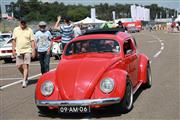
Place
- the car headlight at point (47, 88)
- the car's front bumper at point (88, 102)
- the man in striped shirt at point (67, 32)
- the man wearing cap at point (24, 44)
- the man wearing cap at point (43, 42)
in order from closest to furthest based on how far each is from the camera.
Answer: the car's front bumper at point (88, 102) < the car headlight at point (47, 88) < the man wearing cap at point (24, 44) < the man wearing cap at point (43, 42) < the man in striped shirt at point (67, 32)

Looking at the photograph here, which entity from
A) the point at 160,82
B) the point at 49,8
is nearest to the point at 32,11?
the point at 49,8

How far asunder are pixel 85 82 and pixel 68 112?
0.62 meters

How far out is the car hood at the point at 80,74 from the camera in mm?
7566

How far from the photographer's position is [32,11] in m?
158

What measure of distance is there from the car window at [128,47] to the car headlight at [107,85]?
1675 millimetres

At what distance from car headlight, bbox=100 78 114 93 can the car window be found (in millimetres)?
1675

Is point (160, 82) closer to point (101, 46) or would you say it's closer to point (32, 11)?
point (101, 46)

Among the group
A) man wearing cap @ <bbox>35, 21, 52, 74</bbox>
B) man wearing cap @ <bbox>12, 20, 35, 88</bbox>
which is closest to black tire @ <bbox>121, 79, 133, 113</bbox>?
man wearing cap @ <bbox>12, 20, 35, 88</bbox>

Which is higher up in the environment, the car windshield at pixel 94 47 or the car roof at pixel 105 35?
the car roof at pixel 105 35

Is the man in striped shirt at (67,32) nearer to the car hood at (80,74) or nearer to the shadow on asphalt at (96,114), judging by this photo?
the car hood at (80,74)

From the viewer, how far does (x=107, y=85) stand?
7621mm

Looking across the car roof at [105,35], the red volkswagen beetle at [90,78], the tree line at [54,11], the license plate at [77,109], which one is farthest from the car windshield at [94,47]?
the tree line at [54,11]

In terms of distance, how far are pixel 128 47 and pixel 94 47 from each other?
0.96 meters

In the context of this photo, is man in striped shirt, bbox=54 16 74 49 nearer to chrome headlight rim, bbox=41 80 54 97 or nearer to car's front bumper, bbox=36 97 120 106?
chrome headlight rim, bbox=41 80 54 97
